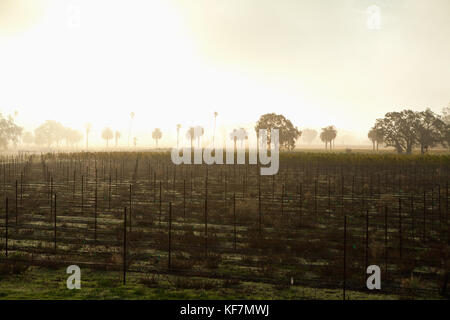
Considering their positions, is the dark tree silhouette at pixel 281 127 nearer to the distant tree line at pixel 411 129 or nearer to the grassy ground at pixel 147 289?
the distant tree line at pixel 411 129

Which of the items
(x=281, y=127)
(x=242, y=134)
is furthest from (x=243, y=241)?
(x=242, y=134)

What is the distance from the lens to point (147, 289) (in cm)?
786

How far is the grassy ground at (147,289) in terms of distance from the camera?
7500 mm

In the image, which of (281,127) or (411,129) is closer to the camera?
(411,129)

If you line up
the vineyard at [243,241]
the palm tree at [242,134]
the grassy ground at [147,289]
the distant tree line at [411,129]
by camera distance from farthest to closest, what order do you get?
the palm tree at [242,134], the distant tree line at [411,129], the vineyard at [243,241], the grassy ground at [147,289]

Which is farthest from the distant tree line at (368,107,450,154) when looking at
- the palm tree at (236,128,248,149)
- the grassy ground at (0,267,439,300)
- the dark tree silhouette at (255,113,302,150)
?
the grassy ground at (0,267,439,300)

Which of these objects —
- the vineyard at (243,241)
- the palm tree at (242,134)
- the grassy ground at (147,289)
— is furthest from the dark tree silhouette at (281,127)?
the grassy ground at (147,289)

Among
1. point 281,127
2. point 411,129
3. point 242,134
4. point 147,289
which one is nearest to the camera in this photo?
point 147,289

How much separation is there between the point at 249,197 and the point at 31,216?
1245 centimetres

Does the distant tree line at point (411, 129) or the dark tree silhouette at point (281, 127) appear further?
the dark tree silhouette at point (281, 127)

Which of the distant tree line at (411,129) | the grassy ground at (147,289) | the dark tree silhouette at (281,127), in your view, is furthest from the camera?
the dark tree silhouette at (281,127)

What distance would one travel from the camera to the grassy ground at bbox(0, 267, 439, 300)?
7.50 meters

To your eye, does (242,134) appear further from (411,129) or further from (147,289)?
(147,289)
